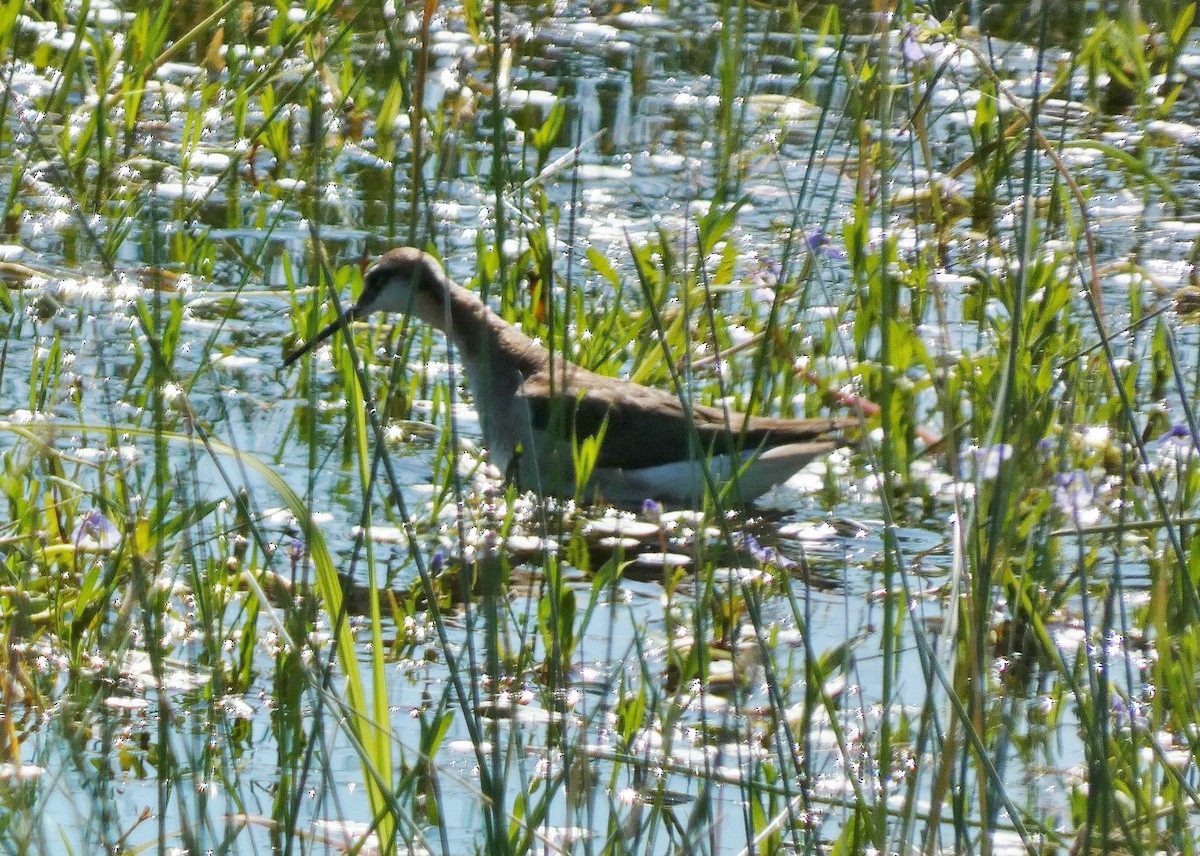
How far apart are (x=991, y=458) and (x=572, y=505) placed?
107 inches

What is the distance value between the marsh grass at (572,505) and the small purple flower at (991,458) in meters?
0.01

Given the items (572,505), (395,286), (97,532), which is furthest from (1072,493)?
(395,286)

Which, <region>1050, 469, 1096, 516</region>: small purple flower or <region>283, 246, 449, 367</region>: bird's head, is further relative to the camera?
<region>283, 246, 449, 367</region>: bird's head

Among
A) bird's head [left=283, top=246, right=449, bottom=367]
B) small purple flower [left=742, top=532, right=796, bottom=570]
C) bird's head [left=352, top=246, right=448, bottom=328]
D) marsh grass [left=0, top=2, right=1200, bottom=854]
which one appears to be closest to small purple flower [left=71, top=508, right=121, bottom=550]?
marsh grass [left=0, top=2, right=1200, bottom=854]

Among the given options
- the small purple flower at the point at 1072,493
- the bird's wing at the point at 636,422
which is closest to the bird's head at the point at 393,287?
the bird's wing at the point at 636,422

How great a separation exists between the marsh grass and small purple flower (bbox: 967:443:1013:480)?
0.01 meters

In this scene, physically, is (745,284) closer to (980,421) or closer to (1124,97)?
(980,421)

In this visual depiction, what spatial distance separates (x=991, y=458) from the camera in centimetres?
233

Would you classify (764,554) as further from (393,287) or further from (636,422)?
(393,287)

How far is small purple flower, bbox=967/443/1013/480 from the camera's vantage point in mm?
2217

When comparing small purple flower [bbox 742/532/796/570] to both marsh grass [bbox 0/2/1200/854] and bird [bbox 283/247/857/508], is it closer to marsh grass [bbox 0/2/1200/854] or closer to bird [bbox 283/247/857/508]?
marsh grass [bbox 0/2/1200/854]

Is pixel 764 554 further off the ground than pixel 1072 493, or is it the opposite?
pixel 1072 493

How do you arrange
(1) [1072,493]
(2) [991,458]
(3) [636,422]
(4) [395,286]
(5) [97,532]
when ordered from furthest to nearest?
1. (4) [395,286]
2. (3) [636,422]
3. (5) [97,532]
4. (1) [1072,493]
5. (2) [991,458]

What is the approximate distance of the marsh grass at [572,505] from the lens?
2410 mm
